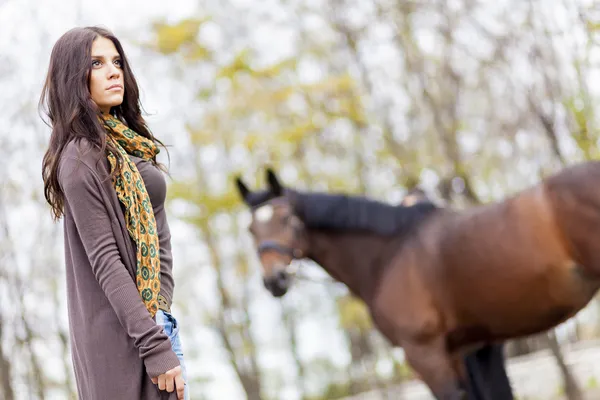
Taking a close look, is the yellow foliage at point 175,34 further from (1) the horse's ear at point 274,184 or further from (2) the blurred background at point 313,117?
(1) the horse's ear at point 274,184

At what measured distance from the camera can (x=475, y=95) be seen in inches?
559

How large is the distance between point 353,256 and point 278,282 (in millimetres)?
669

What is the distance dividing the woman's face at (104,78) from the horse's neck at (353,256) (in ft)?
10.9

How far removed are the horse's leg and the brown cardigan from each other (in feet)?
10.3

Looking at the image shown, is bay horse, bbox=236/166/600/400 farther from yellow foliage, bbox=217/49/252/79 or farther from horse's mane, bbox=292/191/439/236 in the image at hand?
yellow foliage, bbox=217/49/252/79

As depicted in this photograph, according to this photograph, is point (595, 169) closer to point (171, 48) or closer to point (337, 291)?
point (171, 48)

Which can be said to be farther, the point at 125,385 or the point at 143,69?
the point at 143,69

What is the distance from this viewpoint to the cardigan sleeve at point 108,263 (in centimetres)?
172

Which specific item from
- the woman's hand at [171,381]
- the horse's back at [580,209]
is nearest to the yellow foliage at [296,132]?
the horse's back at [580,209]

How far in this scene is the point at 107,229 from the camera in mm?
1813

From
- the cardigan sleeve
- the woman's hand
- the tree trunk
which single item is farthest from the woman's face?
the tree trunk

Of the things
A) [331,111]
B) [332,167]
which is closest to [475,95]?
[332,167]

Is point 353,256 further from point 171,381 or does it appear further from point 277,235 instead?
point 171,381

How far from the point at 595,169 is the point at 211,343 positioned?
17.5 meters
